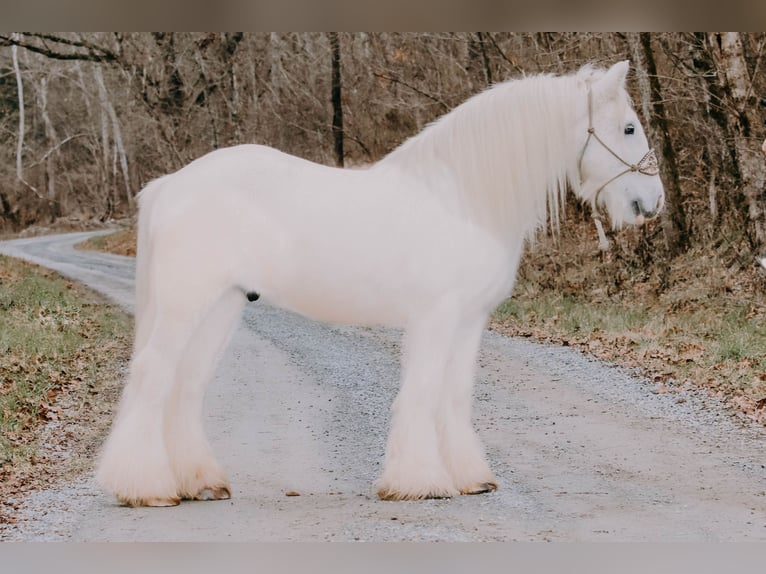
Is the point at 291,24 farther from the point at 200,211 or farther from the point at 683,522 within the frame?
the point at 683,522

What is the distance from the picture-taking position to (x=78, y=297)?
4.45 metres

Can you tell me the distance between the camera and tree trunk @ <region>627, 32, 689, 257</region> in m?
4.25

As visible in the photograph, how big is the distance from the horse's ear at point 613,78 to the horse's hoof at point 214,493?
7.00 feet

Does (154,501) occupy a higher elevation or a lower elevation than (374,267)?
lower

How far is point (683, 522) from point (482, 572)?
0.83m

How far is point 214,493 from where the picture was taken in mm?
3756

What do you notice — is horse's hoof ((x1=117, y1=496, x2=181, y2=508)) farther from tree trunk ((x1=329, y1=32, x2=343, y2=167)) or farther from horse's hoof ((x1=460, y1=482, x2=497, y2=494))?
tree trunk ((x1=329, y1=32, x2=343, y2=167))

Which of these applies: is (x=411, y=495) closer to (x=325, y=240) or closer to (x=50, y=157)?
(x=325, y=240)

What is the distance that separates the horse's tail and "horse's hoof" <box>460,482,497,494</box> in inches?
52.9

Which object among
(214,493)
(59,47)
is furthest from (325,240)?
(59,47)

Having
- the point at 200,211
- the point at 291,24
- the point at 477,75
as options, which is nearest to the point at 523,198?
the point at 477,75

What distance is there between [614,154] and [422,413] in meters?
1.27

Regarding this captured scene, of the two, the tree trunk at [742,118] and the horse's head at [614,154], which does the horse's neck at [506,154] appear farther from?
the tree trunk at [742,118]

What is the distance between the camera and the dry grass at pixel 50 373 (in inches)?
160
